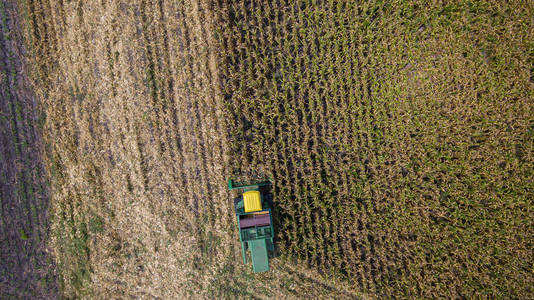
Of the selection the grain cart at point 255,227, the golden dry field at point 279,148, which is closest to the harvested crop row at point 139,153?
the golden dry field at point 279,148

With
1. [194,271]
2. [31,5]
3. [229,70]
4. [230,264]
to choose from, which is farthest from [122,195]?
[31,5]

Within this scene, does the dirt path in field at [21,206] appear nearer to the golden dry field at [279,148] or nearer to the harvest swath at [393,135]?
the golden dry field at [279,148]

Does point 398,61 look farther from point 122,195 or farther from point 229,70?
point 122,195

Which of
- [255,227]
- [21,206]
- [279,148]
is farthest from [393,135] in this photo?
[21,206]

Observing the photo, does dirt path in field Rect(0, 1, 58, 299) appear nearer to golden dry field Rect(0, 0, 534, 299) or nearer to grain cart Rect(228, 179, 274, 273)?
golden dry field Rect(0, 0, 534, 299)

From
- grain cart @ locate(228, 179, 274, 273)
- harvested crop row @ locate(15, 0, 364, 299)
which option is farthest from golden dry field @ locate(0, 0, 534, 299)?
grain cart @ locate(228, 179, 274, 273)

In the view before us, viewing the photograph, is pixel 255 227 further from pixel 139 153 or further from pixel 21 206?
pixel 21 206
